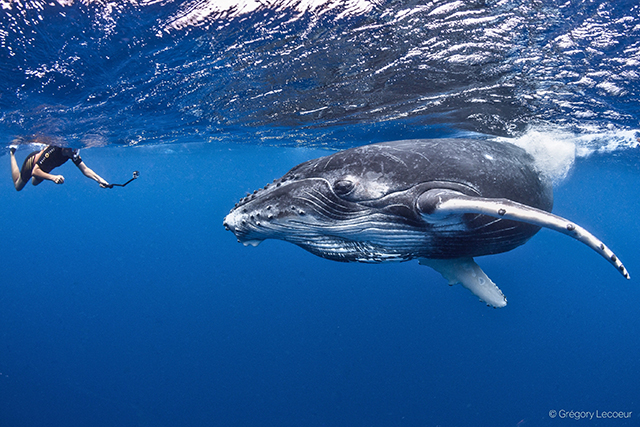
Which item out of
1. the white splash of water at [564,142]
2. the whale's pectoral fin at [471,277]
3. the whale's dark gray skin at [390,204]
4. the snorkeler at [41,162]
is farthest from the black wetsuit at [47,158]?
the white splash of water at [564,142]

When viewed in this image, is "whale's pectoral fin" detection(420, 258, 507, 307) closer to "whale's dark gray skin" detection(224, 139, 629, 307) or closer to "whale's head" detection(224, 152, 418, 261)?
"whale's dark gray skin" detection(224, 139, 629, 307)

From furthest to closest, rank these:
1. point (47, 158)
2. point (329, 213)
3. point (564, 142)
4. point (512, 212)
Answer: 1. point (564, 142)
2. point (47, 158)
3. point (329, 213)
4. point (512, 212)

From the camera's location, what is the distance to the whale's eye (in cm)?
284

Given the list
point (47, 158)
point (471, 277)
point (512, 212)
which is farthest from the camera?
point (47, 158)

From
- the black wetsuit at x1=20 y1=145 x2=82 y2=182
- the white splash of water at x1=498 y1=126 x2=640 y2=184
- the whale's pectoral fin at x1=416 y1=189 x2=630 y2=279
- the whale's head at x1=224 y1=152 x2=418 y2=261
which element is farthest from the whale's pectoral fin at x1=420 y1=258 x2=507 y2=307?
the black wetsuit at x1=20 y1=145 x2=82 y2=182

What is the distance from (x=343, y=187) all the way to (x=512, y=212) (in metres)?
1.31

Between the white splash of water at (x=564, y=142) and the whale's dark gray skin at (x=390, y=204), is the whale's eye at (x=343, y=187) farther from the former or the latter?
the white splash of water at (x=564, y=142)

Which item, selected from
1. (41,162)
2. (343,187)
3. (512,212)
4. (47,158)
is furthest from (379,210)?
(47,158)

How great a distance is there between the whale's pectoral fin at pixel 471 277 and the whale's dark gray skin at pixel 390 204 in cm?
60

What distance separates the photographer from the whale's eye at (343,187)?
2.84m

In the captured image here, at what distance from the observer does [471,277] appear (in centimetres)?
375

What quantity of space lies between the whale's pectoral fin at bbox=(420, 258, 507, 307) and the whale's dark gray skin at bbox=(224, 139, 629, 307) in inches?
23.5

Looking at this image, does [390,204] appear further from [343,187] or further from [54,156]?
[54,156]

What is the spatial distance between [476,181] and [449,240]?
0.62 meters
